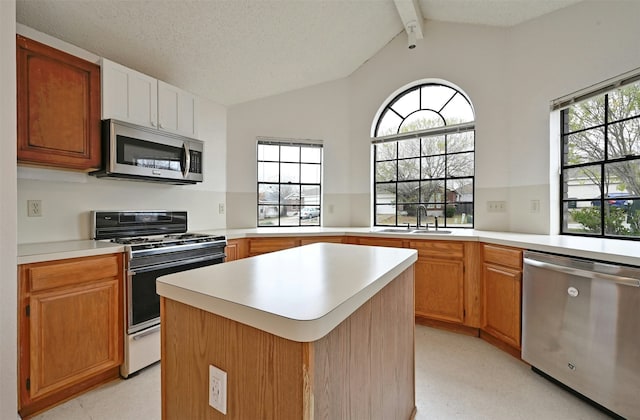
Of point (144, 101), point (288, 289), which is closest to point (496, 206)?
point (288, 289)

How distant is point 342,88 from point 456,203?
6.50 ft

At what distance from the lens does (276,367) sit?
0.67m

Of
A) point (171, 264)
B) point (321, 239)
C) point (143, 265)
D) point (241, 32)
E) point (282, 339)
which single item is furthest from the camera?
point (321, 239)

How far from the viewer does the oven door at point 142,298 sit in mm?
1941

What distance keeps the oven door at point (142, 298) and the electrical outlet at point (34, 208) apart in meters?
0.79

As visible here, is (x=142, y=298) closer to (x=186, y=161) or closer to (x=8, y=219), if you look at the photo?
(x=8, y=219)

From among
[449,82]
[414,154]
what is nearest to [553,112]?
[449,82]

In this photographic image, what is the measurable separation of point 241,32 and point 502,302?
307 centimetres

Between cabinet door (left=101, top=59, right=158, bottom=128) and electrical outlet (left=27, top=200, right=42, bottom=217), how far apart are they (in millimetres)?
731

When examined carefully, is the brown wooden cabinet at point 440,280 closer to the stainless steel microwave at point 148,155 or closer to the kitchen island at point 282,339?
the kitchen island at point 282,339

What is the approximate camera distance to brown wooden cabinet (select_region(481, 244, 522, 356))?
214 centimetres

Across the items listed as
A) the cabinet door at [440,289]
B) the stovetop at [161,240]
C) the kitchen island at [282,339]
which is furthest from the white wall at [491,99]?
the kitchen island at [282,339]

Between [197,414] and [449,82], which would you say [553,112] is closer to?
[449,82]

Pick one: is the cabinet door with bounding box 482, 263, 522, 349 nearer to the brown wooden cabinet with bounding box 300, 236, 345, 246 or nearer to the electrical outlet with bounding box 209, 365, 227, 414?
the brown wooden cabinet with bounding box 300, 236, 345, 246
